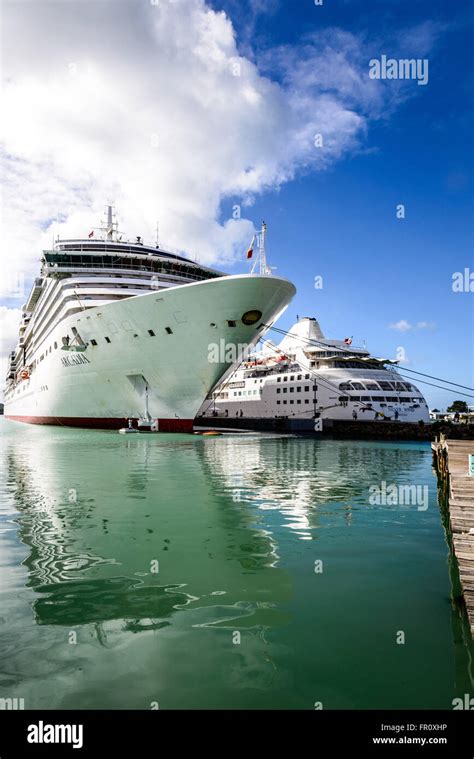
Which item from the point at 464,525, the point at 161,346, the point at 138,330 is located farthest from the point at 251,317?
the point at 464,525

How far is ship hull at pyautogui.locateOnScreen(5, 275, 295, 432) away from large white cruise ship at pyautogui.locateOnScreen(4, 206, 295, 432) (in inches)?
2.7

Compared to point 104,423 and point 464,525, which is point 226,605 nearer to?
point 464,525

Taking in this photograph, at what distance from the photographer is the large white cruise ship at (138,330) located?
27688 mm

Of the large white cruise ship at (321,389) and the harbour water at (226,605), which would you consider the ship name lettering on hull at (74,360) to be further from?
the harbour water at (226,605)

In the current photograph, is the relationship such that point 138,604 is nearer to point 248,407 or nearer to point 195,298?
point 195,298

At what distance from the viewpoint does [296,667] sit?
3.98 m

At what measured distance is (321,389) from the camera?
163ft

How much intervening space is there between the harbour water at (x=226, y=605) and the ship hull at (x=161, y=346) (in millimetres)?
17442

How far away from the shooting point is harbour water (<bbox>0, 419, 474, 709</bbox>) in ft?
12.3

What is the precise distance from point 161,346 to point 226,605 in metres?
25.2

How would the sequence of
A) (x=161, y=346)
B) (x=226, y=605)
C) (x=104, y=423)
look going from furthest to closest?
(x=104, y=423) → (x=161, y=346) → (x=226, y=605)
